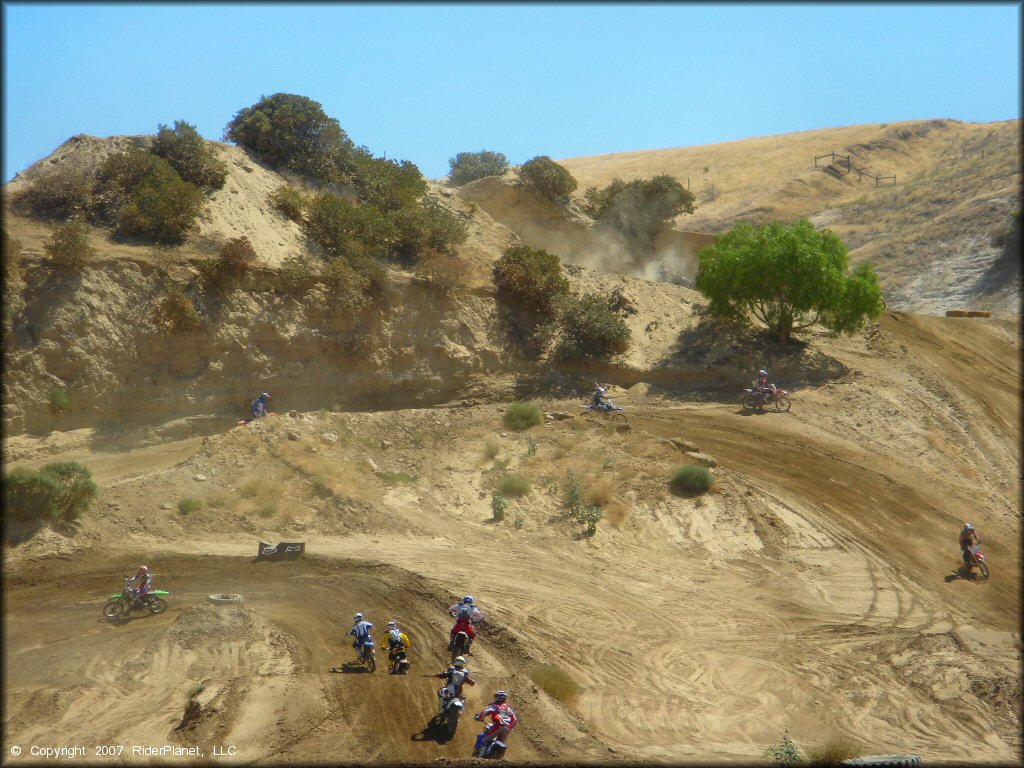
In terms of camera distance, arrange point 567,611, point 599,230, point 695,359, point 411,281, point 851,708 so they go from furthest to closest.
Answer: point 599,230
point 695,359
point 411,281
point 567,611
point 851,708

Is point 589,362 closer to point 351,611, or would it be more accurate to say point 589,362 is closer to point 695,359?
point 695,359

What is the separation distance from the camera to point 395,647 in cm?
1523

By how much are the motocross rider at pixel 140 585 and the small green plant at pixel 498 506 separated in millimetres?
8924

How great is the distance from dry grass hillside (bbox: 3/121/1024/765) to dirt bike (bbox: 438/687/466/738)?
0.20 m

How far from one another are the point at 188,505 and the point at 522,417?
10.4 meters

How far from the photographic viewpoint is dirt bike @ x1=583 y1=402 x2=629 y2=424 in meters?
27.6

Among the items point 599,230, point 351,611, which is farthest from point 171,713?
point 599,230

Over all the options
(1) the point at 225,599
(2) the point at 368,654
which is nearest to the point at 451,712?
(2) the point at 368,654

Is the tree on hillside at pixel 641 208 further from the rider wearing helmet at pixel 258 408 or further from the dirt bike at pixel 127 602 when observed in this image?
the dirt bike at pixel 127 602

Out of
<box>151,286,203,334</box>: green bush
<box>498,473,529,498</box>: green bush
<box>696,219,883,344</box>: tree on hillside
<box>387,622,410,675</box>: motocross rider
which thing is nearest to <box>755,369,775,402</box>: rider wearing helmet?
<box>696,219,883,344</box>: tree on hillside

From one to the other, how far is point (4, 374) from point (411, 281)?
1240 cm

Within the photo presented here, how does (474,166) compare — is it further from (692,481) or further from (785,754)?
(785,754)

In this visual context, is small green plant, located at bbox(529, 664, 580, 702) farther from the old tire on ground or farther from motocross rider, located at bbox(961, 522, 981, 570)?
motocross rider, located at bbox(961, 522, 981, 570)

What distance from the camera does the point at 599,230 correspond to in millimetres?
44531
